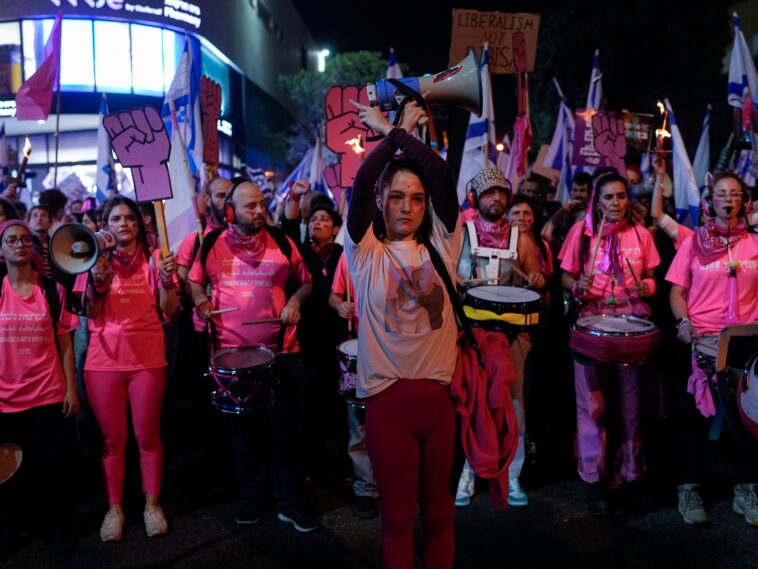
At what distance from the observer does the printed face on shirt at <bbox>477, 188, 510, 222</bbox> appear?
4.76m

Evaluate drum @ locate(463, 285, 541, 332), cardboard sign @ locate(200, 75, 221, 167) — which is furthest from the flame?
drum @ locate(463, 285, 541, 332)

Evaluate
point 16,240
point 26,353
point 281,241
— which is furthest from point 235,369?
point 16,240

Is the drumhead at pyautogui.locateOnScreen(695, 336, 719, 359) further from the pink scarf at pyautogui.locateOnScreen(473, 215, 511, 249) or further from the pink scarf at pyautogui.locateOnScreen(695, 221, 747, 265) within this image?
the pink scarf at pyautogui.locateOnScreen(473, 215, 511, 249)

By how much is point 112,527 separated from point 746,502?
4.13m

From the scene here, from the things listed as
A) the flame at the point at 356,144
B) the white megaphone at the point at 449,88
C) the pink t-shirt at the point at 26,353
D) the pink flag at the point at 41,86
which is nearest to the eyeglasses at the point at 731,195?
the white megaphone at the point at 449,88

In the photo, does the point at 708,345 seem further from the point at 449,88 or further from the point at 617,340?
the point at 449,88

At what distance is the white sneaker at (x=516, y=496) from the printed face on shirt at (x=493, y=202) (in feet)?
6.22

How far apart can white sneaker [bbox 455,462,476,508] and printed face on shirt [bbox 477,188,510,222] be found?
180cm

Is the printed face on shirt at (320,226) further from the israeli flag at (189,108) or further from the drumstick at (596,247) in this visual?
the israeli flag at (189,108)

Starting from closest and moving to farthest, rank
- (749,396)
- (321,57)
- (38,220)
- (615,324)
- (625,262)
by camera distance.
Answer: (749,396) < (615,324) < (625,262) < (38,220) < (321,57)

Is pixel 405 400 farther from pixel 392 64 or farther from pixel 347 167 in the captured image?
pixel 392 64

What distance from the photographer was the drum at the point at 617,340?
13.7 ft

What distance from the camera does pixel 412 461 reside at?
9.45 ft

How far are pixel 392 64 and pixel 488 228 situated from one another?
15.2ft
